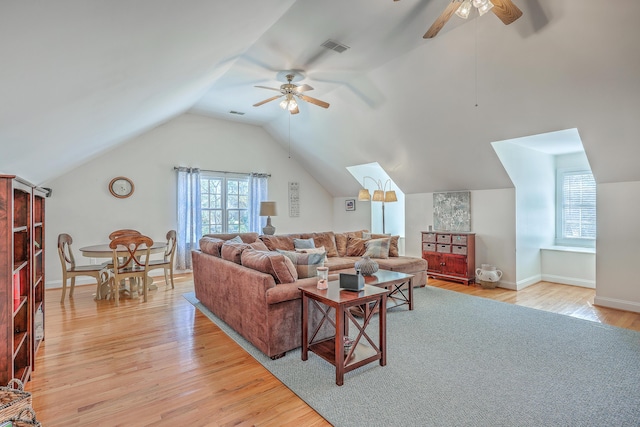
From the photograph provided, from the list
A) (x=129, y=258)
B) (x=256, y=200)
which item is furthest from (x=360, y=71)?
(x=129, y=258)

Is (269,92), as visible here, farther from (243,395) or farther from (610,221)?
(610,221)

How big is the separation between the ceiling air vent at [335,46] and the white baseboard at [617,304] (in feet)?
15.2

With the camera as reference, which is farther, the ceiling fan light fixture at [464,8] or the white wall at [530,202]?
the white wall at [530,202]

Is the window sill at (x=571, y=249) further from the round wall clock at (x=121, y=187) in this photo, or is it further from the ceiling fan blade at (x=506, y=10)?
the round wall clock at (x=121, y=187)

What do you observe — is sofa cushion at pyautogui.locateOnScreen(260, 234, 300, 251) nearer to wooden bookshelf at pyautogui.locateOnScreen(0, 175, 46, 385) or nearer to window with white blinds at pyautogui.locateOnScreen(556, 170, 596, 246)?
wooden bookshelf at pyautogui.locateOnScreen(0, 175, 46, 385)

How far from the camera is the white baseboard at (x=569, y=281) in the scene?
16.9 feet

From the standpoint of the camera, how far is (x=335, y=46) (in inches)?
144

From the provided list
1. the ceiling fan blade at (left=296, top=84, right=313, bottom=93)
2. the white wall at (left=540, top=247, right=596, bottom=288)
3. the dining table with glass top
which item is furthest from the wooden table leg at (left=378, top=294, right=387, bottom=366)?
the white wall at (left=540, top=247, right=596, bottom=288)

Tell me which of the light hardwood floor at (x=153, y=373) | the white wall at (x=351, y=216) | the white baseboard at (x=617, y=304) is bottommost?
the light hardwood floor at (x=153, y=373)

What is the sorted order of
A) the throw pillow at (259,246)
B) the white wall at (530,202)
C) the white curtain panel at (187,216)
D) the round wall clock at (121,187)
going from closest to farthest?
the throw pillow at (259,246) < the white wall at (530,202) < the round wall clock at (121,187) < the white curtain panel at (187,216)

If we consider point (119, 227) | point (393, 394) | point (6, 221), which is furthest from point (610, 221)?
point (119, 227)

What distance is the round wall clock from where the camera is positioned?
571 centimetres

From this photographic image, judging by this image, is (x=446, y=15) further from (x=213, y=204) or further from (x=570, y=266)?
(x=213, y=204)

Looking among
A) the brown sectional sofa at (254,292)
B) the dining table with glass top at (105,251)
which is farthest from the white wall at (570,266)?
the dining table with glass top at (105,251)
